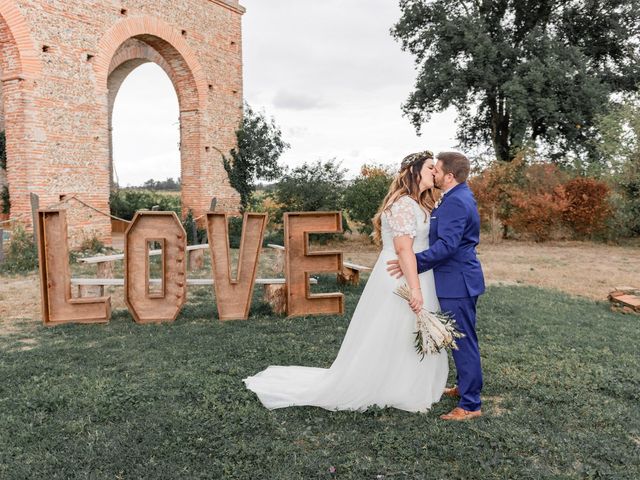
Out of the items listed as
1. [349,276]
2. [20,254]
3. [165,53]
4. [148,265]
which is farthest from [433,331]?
[165,53]

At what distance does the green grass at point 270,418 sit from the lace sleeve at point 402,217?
4.62 feet

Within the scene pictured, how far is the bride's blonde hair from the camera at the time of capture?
4.10 meters

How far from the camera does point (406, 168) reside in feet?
13.7

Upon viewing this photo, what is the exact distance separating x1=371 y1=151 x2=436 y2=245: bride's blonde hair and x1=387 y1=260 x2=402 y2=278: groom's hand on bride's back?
0.40 metres

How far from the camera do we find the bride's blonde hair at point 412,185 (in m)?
4.10

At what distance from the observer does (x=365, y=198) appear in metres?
17.2

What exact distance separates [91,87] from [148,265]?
9.17 meters

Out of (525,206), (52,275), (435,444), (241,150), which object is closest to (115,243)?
(241,150)

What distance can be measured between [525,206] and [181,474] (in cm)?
1768

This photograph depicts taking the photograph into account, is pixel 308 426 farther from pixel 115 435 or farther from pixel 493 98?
pixel 493 98

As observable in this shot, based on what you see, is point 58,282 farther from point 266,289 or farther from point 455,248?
point 455,248

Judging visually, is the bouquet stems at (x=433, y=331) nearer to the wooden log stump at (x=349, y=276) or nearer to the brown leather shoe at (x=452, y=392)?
the brown leather shoe at (x=452, y=392)

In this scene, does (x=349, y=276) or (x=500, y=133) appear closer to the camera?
(x=349, y=276)

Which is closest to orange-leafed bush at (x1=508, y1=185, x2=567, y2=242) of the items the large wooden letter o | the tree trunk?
the tree trunk
